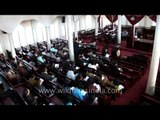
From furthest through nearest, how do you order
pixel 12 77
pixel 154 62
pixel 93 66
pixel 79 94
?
pixel 93 66 < pixel 12 77 < pixel 154 62 < pixel 79 94

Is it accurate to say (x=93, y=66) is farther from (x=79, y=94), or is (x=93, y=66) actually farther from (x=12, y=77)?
(x=12, y=77)

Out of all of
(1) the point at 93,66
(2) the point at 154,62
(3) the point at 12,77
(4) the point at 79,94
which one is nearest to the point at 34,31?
(3) the point at 12,77

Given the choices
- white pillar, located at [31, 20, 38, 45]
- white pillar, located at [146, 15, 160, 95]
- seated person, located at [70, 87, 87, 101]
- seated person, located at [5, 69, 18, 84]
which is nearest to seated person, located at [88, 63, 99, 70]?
seated person, located at [70, 87, 87, 101]

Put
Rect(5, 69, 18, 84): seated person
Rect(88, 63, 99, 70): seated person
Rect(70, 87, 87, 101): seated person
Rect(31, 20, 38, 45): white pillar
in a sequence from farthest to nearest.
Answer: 1. Rect(31, 20, 38, 45): white pillar
2. Rect(88, 63, 99, 70): seated person
3. Rect(5, 69, 18, 84): seated person
4. Rect(70, 87, 87, 101): seated person

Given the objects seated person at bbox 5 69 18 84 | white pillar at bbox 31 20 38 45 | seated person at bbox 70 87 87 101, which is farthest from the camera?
→ white pillar at bbox 31 20 38 45

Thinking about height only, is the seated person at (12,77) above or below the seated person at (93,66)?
below

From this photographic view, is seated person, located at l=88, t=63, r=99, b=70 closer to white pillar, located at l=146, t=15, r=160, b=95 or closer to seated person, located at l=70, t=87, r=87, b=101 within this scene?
seated person, located at l=70, t=87, r=87, b=101

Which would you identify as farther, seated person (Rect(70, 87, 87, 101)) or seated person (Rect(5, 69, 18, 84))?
seated person (Rect(5, 69, 18, 84))

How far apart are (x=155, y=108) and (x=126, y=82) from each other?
6469 millimetres

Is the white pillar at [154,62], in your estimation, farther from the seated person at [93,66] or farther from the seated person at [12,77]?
the seated person at [12,77]

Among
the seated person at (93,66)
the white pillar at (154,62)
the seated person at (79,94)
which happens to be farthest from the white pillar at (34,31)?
the white pillar at (154,62)

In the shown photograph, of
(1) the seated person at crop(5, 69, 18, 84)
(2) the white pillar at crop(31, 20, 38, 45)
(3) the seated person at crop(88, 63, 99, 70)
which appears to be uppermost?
(2) the white pillar at crop(31, 20, 38, 45)

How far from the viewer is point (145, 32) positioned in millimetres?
15805
